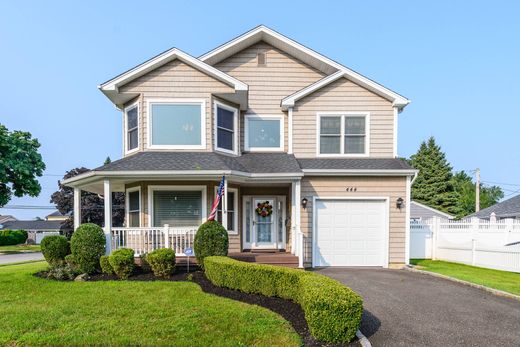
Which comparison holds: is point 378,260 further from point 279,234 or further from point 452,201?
point 452,201

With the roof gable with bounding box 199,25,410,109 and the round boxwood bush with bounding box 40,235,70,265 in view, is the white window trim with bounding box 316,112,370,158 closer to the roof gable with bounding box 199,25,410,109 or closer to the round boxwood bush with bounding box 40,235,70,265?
the roof gable with bounding box 199,25,410,109

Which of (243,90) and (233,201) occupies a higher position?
(243,90)

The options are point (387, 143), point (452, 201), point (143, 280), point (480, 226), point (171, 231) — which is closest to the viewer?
point (143, 280)

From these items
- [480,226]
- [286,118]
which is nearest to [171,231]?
[286,118]

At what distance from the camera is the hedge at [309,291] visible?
431 cm

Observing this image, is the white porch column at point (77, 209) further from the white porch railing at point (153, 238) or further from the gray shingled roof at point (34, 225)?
the gray shingled roof at point (34, 225)

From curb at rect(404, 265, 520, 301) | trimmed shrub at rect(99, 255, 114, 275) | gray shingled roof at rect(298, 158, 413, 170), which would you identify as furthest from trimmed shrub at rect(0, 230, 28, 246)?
curb at rect(404, 265, 520, 301)

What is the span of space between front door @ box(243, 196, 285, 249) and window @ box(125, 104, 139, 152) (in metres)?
4.36

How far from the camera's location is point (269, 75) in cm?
1178

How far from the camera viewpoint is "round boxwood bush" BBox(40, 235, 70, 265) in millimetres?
8875

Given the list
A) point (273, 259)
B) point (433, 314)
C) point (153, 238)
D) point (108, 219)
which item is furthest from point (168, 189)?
point (433, 314)

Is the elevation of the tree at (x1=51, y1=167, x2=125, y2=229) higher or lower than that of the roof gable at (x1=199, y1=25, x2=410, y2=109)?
lower

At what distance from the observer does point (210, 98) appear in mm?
10164

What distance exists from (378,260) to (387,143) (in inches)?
164
